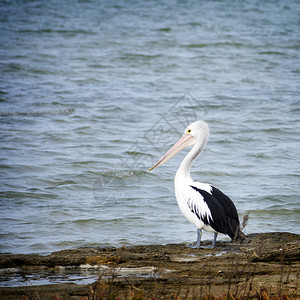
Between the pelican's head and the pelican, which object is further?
the pelican's head

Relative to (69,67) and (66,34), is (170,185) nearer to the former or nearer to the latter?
(69,67)

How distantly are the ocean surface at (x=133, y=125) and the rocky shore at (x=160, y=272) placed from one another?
944 millimetres

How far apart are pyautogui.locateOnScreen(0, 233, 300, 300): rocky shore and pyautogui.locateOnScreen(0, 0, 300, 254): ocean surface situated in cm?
94

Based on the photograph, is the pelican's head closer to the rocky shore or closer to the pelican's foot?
the pelican's foot

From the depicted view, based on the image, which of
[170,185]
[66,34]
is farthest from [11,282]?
[66,34]

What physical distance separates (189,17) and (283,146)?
22.3 metres

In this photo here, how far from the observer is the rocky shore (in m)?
3.88

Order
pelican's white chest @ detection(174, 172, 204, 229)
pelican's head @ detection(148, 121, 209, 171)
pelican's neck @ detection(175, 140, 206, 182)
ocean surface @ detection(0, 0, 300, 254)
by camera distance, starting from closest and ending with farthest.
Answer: pelican's white chest @ detection(174, 172, 204, 229) < pelican's neck @ detection(175, 140, 206, 182) < pelican's head @ detection(148, 121, 209, 171) < ocean surface @ detection(0, 0, 300, 254)

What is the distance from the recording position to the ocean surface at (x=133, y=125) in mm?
6887

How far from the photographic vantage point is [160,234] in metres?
6.39

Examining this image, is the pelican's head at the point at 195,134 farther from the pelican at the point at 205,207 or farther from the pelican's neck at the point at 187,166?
the pelican at the point at 205,207

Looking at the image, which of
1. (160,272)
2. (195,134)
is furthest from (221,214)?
(160,272)

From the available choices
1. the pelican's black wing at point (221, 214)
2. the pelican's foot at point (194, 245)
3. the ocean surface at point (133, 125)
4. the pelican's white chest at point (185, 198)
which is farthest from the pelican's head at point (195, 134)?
the pelican's foot at point (194, 245)

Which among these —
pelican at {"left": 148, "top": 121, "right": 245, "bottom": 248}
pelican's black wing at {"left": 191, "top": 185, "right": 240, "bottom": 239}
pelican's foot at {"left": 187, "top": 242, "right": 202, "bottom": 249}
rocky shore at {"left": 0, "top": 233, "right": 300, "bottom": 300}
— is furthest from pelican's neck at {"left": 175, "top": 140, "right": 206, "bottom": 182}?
rocky shore at {"left": 0, "top": 233, "right": 300, "bottom": 300}
